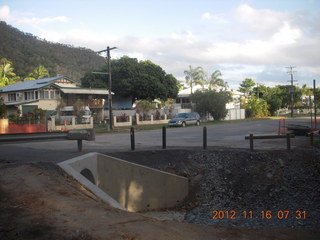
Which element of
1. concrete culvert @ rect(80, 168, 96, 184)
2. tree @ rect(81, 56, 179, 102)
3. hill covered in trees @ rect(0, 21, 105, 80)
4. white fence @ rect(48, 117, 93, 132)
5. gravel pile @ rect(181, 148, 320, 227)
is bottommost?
gravel pile @ rect(181, 148, 320, 227)

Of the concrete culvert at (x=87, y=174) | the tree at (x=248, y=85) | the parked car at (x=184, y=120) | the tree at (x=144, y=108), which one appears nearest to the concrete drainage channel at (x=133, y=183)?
the concrete culvert at (x=87, y=174)

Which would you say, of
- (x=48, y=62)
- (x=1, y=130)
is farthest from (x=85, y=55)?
(x=1, y=130)

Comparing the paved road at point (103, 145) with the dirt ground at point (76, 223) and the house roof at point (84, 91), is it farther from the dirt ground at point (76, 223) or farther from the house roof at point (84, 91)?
the house roof at point (84, 91)

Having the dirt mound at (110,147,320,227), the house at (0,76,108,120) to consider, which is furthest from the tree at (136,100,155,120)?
the dirt mound at (110,147,320,227)

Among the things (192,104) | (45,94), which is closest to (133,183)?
(45,94)

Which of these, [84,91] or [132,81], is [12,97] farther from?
[132,81]

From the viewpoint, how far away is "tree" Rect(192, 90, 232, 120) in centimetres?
4457

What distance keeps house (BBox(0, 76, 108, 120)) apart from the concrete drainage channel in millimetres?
29150

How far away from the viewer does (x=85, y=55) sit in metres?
125

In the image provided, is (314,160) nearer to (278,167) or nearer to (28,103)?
(278,167)

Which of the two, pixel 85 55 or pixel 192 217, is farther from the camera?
pixel 85 55

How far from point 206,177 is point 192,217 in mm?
2312

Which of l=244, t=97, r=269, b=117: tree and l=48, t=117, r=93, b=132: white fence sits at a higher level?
l=244, t=97, r=269, b=117: tree

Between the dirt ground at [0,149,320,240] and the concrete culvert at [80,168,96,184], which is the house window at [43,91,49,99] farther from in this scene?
the dirt ground at [0,149,320,240]
